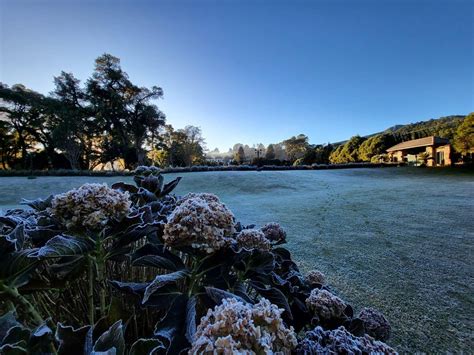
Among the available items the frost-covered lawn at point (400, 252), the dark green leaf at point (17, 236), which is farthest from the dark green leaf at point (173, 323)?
the frost-covered lawn at point (400, 252)

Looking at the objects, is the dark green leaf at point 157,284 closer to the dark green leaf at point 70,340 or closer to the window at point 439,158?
the dark green leaf at point 70,340

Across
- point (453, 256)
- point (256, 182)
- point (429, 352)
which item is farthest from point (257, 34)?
point (429, 352)

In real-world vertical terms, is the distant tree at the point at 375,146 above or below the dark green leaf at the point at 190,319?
above

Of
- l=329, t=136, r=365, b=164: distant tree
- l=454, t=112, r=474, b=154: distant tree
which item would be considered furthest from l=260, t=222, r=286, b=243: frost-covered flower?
l=329, t=136, r=365, b=164: distant tree

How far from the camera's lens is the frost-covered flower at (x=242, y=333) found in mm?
342

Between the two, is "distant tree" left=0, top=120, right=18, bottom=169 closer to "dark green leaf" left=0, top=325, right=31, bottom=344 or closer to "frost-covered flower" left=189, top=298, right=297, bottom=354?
"dark green leaf" left=0, top=325, right=31, bottom=344

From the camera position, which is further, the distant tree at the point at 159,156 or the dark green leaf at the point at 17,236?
the distant tree at the point at 159,156

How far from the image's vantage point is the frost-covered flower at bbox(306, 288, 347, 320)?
0.78m

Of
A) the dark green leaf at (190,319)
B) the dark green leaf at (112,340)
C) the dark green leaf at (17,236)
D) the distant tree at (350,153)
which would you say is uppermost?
the distant tree at (350,153)

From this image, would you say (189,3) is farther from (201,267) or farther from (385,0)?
(201,267)

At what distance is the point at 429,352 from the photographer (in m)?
1.53

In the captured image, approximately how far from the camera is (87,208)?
68 cm

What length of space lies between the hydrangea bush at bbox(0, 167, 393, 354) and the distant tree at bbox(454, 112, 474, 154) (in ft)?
59.5

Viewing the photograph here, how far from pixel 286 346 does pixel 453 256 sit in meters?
3.69
